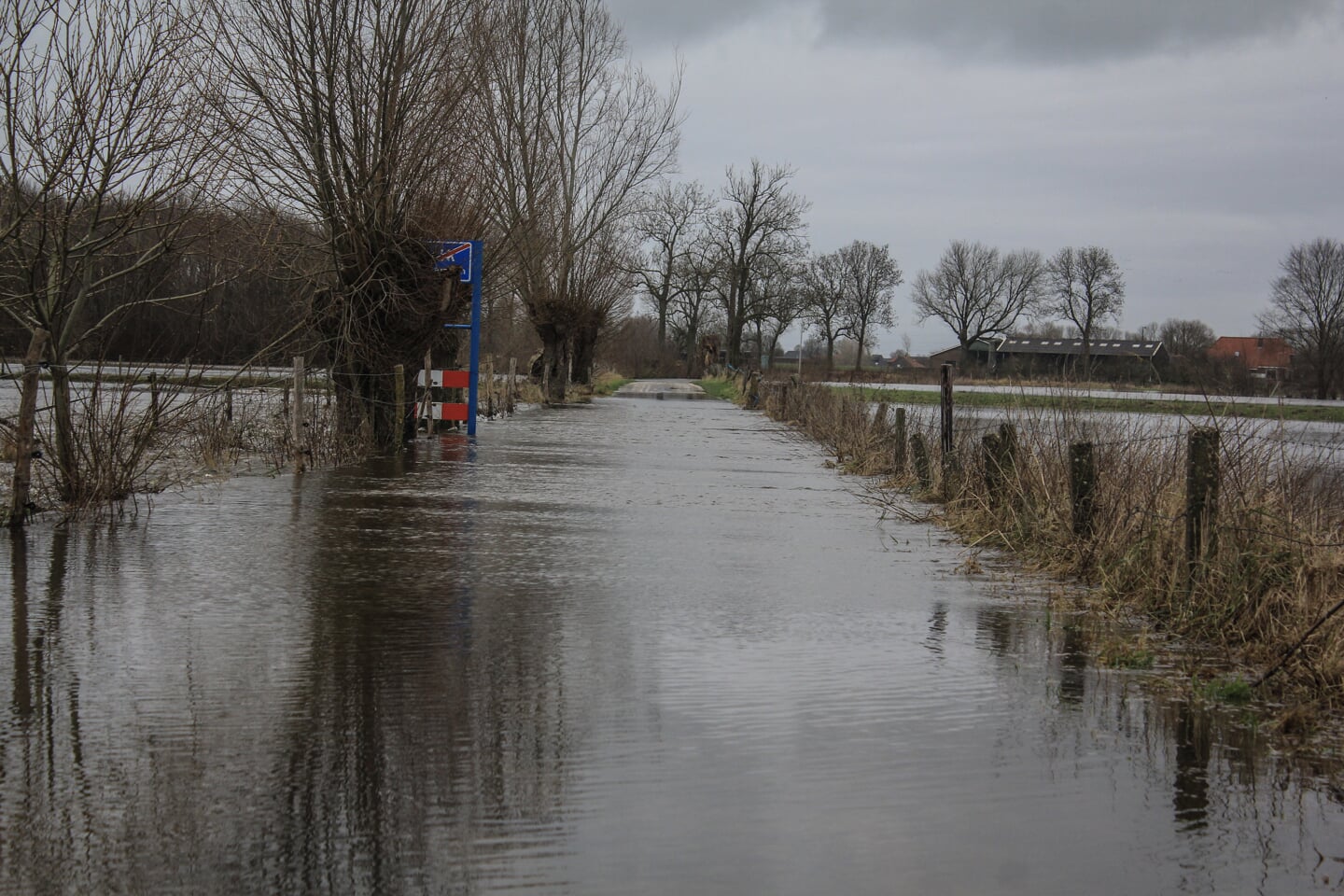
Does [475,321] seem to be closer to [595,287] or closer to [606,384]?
[595,287]

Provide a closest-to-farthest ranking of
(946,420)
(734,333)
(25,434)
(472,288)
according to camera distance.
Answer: (25,434)
(946,420)
(472,288)
(734,333)

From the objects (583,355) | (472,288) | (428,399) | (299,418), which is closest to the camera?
(299,418)

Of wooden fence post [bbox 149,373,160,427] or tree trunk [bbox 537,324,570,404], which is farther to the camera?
tree trunk [bbox 537,324,570,404]

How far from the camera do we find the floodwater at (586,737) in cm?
374

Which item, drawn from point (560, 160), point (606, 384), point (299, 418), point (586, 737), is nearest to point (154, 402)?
point (299, 418)

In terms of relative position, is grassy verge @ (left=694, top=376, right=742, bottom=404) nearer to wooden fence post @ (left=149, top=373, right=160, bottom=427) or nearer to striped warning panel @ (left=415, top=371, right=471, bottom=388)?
striped warning panel @ (left=415, top=371, right=471, bottom=388)

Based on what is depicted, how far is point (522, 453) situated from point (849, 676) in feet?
44.1

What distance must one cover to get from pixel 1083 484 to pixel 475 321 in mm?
13408

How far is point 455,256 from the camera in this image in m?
18.5

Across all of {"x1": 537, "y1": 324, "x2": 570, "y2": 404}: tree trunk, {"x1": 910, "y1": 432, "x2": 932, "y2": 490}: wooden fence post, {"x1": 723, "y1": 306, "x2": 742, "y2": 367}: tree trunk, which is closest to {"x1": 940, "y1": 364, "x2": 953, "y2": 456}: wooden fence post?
{"x1": 910, "y1": 432, "x2": 932, "y2": 490}: wooden fence post

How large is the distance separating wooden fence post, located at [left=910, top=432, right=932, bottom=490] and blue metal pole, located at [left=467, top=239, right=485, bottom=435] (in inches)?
282

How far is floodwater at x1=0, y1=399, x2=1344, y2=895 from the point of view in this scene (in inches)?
147

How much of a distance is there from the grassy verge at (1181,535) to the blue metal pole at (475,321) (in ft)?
27.3

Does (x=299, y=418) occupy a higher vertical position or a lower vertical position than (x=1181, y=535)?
higher
